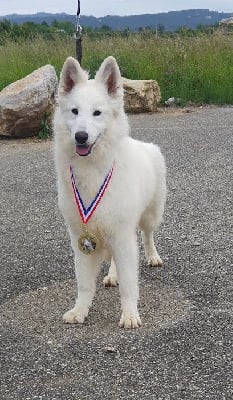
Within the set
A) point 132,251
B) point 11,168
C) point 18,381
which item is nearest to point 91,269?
point 132,251

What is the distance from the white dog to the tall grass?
29.4ft

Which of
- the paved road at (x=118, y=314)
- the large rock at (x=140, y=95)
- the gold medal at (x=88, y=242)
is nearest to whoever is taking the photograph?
the paved road at (x=118, y=314)

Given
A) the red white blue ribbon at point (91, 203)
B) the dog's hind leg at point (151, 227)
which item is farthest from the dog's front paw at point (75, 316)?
the dog's hind leg at point (151, 227)

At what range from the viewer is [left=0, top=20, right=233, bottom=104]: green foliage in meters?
13.0

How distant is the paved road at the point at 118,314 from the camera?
3141 millimetres

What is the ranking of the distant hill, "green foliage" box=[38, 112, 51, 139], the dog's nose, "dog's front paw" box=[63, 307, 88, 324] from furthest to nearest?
the distant hill
"green foliage" box=[38, 112, 51, 139]
"dog's front paw" box=[63, 307, 88, 324]
the dog's nose

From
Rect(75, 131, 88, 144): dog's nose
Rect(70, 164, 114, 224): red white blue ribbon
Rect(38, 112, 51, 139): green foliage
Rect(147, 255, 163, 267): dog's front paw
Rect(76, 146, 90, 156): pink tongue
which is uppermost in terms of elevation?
Rect(75, 131, 88, 144): dog's nose

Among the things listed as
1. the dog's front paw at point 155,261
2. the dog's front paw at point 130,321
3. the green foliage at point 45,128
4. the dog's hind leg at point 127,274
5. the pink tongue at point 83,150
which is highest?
the pink tongue at point 83,150

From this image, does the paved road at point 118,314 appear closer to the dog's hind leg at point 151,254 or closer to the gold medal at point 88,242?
the dog's hind leg at point 151,254

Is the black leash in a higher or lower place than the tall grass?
higher

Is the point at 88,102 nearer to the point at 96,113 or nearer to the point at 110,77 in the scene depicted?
the point at 96,113

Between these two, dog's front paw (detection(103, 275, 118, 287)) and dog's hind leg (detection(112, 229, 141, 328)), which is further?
dog's front paw (detection(103, 275, 118, 287))

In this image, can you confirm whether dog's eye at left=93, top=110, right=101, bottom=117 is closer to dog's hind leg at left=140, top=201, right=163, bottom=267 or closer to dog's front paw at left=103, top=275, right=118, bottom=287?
dog's hind leg at left=140, top=201, right=163, bottom=267

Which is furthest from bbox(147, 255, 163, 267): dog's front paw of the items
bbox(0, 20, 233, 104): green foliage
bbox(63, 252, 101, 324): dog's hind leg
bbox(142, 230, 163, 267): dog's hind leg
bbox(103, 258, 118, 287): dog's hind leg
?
bbox(0, 20, 233, 104): green foliage
